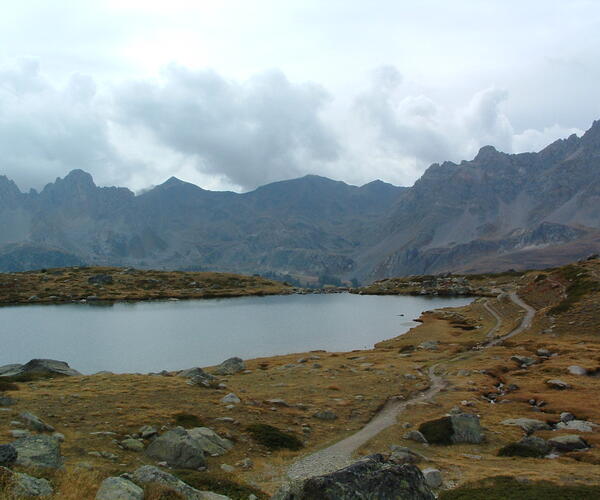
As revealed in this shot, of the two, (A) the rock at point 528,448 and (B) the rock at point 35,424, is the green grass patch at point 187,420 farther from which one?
(A) the rock at point 528,448

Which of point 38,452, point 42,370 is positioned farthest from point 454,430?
point 42,370

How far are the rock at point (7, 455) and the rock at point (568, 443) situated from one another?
3256 cm

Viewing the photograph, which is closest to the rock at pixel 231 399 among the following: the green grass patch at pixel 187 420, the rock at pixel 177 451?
the green grass patch at pixel 187 420

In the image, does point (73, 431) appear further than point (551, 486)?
Yes

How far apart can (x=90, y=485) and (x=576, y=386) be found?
169 feet

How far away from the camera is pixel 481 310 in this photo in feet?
463

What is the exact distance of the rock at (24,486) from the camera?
14465mm

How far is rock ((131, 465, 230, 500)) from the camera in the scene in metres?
17.8

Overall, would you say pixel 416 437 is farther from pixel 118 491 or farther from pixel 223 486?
pixel 118 491

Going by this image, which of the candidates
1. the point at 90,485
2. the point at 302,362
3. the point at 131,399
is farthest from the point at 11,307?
the point at 90,485

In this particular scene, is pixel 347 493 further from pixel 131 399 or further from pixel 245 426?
pixel 131 399

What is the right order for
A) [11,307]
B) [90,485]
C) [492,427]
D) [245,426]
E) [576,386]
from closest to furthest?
[90,485], [245,426], [492,427], [576,386], [11,307]

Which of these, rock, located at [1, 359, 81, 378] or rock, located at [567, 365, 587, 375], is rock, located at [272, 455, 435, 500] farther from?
rock, located at [567, 365, 587, 375]

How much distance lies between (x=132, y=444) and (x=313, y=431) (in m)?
13.9
